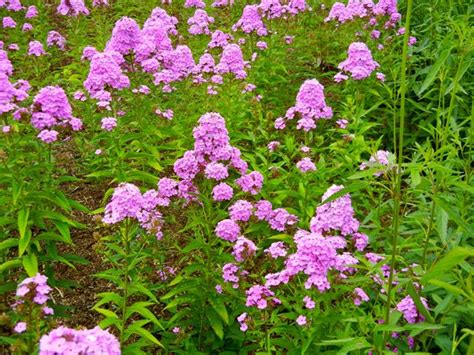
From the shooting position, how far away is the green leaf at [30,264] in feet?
11.3

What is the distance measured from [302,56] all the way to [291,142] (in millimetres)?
2743

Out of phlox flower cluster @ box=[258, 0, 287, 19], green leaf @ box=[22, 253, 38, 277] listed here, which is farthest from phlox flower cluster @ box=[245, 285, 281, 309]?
phlox flower cluster @ box=[258, 0, 287, 19]

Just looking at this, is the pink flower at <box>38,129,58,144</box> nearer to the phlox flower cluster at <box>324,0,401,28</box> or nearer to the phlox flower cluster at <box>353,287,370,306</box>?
the phlox flower cluster at <box>353,287,370,306</box>

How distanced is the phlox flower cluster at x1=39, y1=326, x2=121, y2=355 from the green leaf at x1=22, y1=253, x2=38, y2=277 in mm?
1497

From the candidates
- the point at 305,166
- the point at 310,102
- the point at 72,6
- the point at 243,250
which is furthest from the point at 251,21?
the point at 243,250

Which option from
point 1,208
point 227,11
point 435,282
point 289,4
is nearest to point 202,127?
point 1,208

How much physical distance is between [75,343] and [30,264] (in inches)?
65.5

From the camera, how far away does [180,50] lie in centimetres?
565

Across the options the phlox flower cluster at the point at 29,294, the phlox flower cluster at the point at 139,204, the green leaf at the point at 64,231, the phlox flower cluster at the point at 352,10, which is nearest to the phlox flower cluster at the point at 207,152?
the phlox flower cluster at the point at 139,204

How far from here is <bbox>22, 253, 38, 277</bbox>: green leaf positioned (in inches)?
135

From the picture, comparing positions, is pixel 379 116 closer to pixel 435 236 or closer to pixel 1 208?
pixel 435 236

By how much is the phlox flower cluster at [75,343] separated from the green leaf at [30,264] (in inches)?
58.9

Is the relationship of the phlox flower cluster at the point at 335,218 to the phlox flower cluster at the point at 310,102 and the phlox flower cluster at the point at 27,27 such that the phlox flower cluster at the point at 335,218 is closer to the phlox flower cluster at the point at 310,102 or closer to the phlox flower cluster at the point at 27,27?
the phlox flower cluster at the point at 310,102

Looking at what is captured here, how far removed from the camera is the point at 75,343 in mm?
2006
